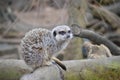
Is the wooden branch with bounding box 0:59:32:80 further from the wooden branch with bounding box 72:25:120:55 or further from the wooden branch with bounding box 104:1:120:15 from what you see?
the wooden branch with bounding box 104:1:120:15

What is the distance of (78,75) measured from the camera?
529 centimetres

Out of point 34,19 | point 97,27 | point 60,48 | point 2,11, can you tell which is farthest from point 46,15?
point 60,48

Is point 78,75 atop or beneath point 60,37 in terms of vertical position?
beneath

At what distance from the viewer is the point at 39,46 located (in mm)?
5359

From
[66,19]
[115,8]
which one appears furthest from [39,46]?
[115,8]

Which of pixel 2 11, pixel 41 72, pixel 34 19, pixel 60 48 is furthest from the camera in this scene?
pixel 34 19

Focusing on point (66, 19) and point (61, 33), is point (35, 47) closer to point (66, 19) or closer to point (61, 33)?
point (61, 33)

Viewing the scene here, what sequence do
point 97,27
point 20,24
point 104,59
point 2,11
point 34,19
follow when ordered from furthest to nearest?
point 34,19
point 2,11
point 20,24
point 97,27
point 104,59

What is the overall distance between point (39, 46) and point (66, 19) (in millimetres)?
4442

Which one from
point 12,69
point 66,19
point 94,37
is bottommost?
point 12,69

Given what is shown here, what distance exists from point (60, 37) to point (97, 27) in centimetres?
654

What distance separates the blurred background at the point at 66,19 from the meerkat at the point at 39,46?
200cm

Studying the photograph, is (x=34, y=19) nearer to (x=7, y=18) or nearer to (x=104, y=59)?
(x=7, y=18)

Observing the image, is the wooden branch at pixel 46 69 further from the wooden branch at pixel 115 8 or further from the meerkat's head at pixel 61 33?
the wooden branch at pixel 115 8
